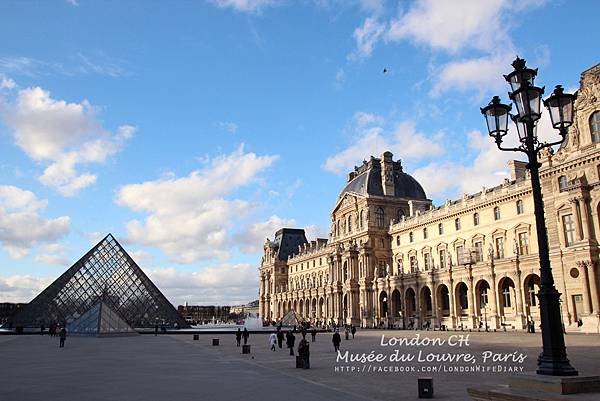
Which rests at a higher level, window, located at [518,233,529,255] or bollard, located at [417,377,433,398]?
window, located at [518,233,529,255]

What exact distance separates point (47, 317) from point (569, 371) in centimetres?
5381

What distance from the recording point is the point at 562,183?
37500mm

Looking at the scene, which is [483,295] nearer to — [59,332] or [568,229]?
[568,229]

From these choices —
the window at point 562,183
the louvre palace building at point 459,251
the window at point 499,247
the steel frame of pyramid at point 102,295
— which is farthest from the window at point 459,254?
the steel frame of pyramid at point 102,295

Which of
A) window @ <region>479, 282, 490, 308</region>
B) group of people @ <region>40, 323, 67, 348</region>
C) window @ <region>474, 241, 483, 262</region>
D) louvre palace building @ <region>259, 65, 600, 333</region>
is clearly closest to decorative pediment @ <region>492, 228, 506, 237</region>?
louvre palace building @ <region>259, 65, 600, 333</region>

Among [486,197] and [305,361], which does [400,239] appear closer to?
[486,197]

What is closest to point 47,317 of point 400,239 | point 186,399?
point 400,239

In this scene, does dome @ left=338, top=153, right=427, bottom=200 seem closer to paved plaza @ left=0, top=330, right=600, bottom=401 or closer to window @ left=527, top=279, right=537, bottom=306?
window @ left=527, top=279, right=537, bottom=306

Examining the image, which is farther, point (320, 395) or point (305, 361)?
point (305, 361)

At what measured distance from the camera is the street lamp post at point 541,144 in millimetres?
8141

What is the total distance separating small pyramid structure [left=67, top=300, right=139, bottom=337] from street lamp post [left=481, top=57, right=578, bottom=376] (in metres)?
39.4

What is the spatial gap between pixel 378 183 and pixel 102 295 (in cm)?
3554

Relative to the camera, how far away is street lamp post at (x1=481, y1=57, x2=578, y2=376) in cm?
814

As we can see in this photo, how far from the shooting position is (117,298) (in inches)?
2124
